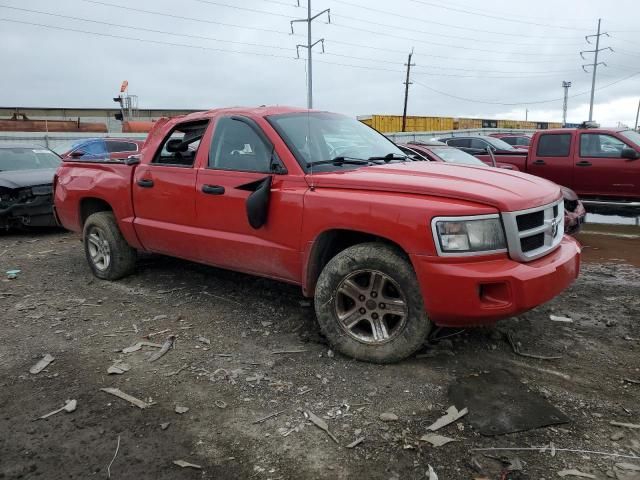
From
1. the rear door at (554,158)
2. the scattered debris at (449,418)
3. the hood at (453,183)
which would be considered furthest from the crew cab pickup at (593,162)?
the scattered debris at (449,418)

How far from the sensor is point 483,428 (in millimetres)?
2879

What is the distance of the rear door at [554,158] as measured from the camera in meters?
9.83

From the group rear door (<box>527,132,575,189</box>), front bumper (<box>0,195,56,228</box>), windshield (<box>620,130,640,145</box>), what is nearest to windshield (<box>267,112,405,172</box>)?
front bumper (<box>0,195,56,228</box>)

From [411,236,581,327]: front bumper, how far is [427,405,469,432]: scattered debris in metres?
Result: 0.54

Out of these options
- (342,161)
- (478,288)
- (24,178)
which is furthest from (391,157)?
(24,178)

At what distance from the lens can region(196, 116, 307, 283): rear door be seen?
398 cm

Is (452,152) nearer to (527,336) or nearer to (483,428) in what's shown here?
(527,336)

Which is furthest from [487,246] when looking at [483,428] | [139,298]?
[139,298]

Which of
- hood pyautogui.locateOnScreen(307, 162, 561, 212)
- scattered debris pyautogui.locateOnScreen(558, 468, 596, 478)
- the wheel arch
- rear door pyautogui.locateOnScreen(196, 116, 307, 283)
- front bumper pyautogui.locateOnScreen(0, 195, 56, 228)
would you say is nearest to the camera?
scattered debris pyautogui.locateOnScreen(558, 468, 596, 478)

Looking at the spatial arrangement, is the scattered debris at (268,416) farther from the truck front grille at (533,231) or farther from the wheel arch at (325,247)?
the truck front grille at (533,231)

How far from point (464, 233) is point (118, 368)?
2483 mm

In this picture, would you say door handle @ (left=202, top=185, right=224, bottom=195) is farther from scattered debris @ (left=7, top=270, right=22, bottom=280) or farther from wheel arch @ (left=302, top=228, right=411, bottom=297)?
scattered debris @ (left=7, top=270, right=22, bottom=280)

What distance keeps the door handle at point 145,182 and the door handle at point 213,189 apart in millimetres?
794

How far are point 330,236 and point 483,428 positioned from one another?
1634mm
